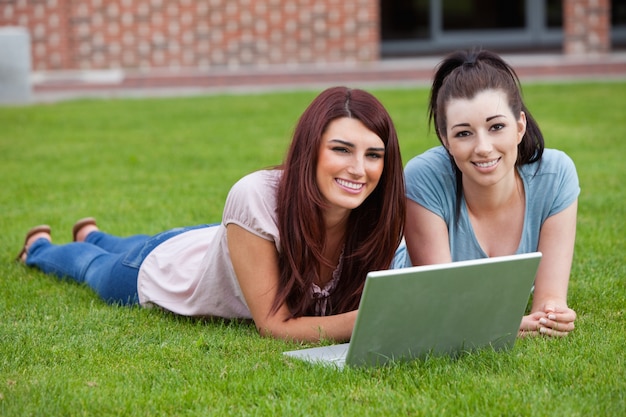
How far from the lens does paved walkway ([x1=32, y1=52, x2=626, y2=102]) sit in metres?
13.8

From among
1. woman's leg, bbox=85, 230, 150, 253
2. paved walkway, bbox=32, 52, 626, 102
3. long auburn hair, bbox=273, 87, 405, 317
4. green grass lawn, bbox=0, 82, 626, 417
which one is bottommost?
green grass lawn, bbox=0, 82, 626, 417

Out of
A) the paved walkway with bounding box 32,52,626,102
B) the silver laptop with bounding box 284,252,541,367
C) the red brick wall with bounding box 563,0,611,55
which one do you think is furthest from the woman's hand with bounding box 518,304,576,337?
the red brick wall with bounding box 563,0,611,55

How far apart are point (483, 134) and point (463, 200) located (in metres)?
0.42

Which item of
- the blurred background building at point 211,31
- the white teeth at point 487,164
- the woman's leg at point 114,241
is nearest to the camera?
the white teeth at point 487,164

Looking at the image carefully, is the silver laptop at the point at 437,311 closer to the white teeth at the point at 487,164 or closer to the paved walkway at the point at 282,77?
the white teeth at the point at 487,164

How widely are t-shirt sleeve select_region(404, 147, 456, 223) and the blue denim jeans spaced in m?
1.14

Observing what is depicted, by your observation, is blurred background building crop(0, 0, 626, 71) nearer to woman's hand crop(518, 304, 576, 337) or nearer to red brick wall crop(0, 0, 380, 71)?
red brick wall crop(0, 0, 380, 71)

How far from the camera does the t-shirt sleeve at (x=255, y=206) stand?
11.7 feet

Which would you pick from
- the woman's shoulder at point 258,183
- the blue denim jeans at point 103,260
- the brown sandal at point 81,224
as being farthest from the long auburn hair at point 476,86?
the brown sandal at point 81,224

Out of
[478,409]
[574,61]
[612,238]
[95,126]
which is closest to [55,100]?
[95,126]

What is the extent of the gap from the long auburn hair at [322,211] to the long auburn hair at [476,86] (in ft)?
0.82

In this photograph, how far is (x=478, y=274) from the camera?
3115 millimetres

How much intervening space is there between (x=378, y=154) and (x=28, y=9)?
43.0 ft

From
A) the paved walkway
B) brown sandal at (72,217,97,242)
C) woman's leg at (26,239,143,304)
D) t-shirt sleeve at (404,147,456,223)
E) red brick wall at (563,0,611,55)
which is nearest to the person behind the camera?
t-shirt sleeve at (404,147,456,223)
